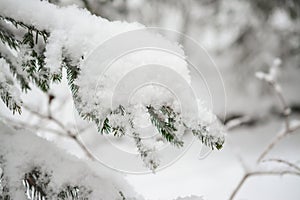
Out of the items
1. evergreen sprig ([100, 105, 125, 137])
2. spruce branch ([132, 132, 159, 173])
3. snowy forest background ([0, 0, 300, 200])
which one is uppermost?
snowy forest background ([0, 0, 300, 200])

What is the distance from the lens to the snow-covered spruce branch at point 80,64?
0.63m

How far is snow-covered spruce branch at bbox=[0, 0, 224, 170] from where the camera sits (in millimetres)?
632

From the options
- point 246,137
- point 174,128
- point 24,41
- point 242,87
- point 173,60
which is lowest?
point 174,128

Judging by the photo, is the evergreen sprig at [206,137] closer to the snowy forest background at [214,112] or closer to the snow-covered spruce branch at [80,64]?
the snow-covered spruce branch at [80,64]

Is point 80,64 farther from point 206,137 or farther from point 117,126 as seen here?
point 206,137

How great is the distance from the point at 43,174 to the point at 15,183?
0.06 metres

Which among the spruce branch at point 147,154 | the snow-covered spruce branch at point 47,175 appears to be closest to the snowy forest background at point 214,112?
the snow-covered spruce branch at point 47,175

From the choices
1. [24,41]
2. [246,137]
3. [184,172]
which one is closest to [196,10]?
[246,137]

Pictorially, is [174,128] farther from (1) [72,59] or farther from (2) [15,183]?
(2) [15,183]

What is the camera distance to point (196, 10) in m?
5.34

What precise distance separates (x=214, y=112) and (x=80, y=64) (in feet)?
13.9

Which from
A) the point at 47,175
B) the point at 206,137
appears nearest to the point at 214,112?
the point at 47,175

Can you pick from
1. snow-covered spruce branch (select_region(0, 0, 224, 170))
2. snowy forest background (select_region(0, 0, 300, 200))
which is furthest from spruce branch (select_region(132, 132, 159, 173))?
snowy forest background (select_region(0, 0, 300, 200))

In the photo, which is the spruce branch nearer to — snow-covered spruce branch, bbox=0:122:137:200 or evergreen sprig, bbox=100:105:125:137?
evergreen sprig, bbox=100:105:125:137
